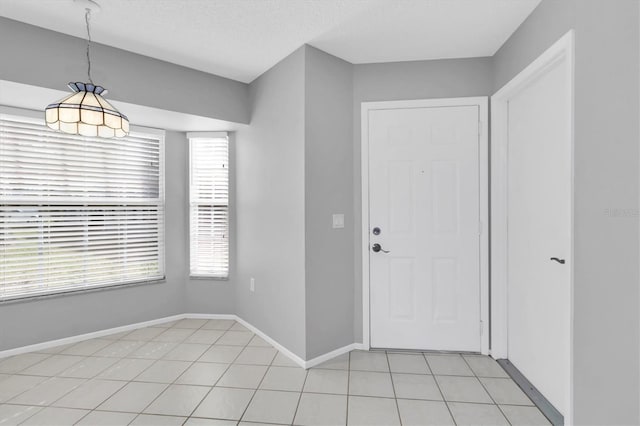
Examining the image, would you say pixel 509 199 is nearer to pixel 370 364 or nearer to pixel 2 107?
pixel 370 364

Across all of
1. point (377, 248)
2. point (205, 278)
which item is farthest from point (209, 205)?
point (377, 248)

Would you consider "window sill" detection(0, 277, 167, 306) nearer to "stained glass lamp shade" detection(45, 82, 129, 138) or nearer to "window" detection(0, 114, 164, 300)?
"window" detection(0, 114, 164, 300)

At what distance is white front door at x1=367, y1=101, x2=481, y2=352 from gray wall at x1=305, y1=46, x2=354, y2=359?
226 mm

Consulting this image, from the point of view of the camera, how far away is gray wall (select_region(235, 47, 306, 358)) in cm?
245

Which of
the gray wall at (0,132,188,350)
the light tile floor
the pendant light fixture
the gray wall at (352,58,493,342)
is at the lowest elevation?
the light tile floor

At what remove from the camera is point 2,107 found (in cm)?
246

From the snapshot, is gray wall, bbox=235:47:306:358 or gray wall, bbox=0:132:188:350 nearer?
gray wall, bbox=235:47:306:358

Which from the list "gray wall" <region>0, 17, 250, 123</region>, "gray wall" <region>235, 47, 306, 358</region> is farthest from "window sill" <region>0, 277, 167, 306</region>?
"gray wall" <region>0, 17, 250, 123</region>

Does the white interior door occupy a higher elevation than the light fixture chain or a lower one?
lower

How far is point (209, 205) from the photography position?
3.41 metres

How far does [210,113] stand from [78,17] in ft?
3.61

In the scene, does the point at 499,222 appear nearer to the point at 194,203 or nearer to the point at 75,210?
the point at 194,203

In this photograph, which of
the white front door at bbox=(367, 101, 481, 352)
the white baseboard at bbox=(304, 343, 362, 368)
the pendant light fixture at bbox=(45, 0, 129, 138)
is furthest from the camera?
the white front door at bbox=(367, 101, 481, 352)
